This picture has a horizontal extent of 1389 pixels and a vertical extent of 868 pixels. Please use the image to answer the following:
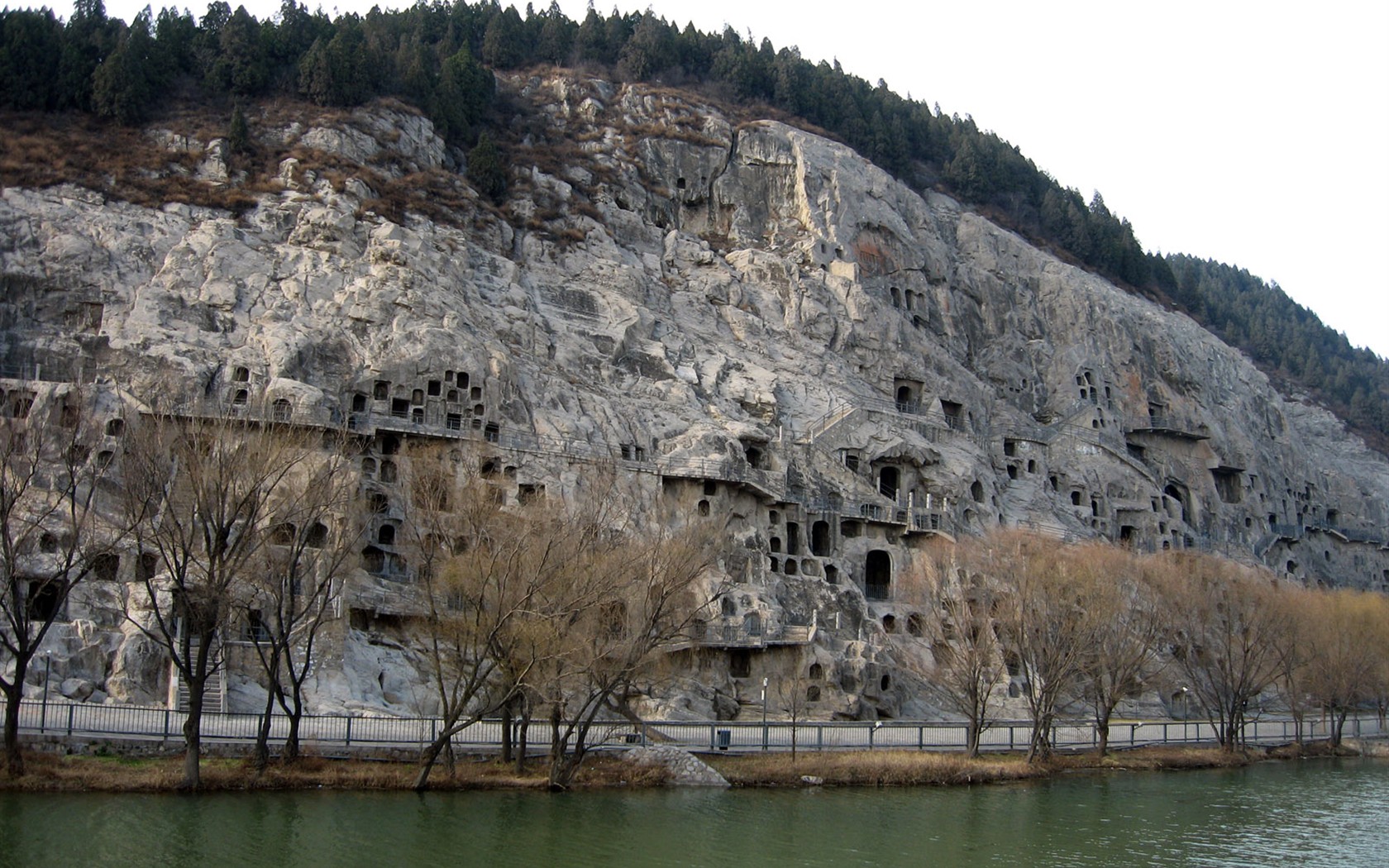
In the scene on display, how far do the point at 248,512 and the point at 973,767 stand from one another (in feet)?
84.2

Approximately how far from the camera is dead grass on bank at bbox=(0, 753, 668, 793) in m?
31.4

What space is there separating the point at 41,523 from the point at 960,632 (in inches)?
1330

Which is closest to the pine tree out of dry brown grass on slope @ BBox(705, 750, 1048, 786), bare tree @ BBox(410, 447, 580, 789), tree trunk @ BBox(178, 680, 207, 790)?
bare tree @ BBox(410, 447, 580, 789)

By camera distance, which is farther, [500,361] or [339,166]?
[339,166]

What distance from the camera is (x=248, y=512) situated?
33469mm

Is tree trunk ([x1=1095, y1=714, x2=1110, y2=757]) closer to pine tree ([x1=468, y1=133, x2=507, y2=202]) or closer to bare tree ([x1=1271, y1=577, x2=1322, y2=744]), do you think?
bare tree ([x1=1271, y1=577, x2=1322, y2=744])

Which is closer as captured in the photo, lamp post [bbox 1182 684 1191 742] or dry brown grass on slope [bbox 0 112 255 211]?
lamp post [bbox 1182 684 1191 742]

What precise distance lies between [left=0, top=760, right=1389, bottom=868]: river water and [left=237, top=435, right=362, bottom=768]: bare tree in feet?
13.1

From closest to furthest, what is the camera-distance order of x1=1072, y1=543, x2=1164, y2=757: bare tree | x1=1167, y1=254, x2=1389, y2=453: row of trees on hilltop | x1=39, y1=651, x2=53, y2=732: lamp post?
x1=39, y1=651, x2=53, y2=732: lamp post, x1=1072, y1=543, x2=1164, y2=757: bare tree, x1=1167, y1=254, x2=1389, y2=453: row of trees on hilltop

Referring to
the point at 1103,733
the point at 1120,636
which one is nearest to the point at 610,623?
the point at 1103,733

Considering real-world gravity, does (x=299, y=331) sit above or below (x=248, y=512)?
above

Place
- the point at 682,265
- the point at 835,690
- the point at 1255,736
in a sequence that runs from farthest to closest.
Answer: the point at 682,265 → the point at 1255,736 → the point at 835,690

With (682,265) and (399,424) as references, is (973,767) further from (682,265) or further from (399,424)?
(682,265)

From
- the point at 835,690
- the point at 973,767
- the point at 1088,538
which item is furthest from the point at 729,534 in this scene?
the point at 1088,538
